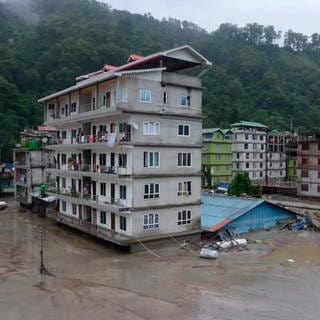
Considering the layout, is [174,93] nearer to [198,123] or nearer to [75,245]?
[198,123]

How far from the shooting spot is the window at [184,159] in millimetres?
30594

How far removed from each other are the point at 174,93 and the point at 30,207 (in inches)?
1126

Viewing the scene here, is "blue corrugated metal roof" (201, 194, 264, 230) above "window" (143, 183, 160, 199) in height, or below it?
below

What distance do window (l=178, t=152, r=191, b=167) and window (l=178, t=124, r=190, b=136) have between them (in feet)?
5.01

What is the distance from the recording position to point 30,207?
164 feet

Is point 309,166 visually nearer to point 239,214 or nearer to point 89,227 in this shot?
point 239,214

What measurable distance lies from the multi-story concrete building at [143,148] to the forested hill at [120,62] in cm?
4654

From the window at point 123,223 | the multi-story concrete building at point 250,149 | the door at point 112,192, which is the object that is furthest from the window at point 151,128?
the multi-story concrete building at point 250,149

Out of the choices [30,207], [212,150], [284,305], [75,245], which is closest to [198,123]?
[75,245]

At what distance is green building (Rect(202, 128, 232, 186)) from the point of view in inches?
2704

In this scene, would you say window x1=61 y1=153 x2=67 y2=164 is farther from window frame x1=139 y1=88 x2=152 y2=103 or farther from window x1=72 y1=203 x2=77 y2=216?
window frame x1=139 y1=88 x2=152 y2=103

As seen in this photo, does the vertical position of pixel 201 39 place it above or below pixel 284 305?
above

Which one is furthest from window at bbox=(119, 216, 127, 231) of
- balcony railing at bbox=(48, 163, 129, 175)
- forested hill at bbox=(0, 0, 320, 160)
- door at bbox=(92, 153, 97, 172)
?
forested hill at bbox=(0, 0, 320, 160)

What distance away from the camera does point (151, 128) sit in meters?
28.9
